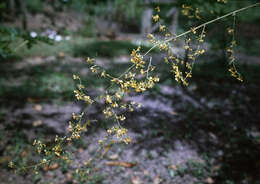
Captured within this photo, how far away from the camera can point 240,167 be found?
3.01 m

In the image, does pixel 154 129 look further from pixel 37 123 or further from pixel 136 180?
pixel 37 123

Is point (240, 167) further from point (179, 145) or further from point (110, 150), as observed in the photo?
point (110, 150)

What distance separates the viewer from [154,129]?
143 inches

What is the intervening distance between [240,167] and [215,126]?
0.91 m

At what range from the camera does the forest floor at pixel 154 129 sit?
2.83 meters

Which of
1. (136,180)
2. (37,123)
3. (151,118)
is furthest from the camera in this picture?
(151,118)

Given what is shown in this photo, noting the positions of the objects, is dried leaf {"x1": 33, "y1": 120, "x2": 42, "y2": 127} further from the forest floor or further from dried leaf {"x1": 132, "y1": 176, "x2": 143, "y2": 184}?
dried leaf {"x1": 132, "y1": 176, "x2": 143, "y2": 184}

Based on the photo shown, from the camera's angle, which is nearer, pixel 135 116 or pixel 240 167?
pixel 240 167

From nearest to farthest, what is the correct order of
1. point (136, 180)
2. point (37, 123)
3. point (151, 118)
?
1. point (136, 180)
2. point (37, 123)
3. point (151, 118)

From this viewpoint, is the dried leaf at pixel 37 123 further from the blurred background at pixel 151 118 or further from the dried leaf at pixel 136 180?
the dried leaf at pixel 136 180

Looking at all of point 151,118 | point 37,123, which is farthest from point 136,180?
point 37,123

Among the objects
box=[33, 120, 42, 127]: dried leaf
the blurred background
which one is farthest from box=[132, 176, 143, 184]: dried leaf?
box=[33, 120, 42, 127]: dried leaf

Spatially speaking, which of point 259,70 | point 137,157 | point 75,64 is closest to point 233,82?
point 259,70

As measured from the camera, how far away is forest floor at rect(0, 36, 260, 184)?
2.83m
